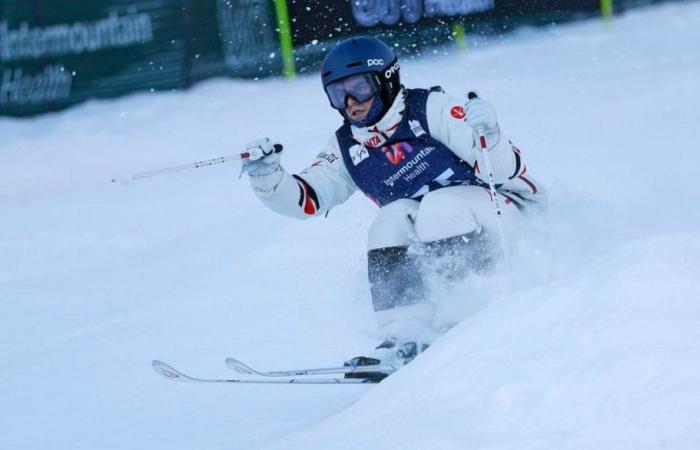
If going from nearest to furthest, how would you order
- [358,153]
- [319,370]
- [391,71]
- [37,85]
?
[319,370] → [391,71] → [358,153] → [37,85]

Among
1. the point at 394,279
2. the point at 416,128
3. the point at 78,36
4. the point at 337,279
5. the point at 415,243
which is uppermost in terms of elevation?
the point at 78,36

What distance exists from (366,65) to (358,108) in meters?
0.19

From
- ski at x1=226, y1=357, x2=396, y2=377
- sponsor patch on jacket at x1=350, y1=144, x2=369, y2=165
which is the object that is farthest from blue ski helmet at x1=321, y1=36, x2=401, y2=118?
ski at x1=226, y1=357, x2=396, y2=377

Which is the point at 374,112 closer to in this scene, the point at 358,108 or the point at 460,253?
the point at 358,108

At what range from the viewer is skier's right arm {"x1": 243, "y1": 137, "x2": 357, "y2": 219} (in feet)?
16.5

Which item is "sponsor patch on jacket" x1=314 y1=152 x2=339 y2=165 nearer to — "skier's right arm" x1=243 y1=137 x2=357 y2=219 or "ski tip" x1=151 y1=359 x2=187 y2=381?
"skier's right arm" x1=243 y1=137 x2=357 y2=219

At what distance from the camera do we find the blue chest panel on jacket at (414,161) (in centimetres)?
500

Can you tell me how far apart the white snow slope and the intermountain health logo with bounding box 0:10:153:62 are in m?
0.57

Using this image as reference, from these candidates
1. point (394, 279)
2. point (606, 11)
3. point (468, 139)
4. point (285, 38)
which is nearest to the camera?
point (394, 279)

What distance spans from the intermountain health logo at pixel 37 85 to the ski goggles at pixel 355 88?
6880mm

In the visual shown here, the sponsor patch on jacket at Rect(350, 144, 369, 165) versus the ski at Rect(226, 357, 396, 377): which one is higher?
the sponsor patch on jacket at Rect(350, 144, 369, 165)

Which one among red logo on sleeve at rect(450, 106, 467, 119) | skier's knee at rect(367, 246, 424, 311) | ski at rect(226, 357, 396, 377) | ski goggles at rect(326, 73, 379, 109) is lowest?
ski at rect(226, 357, 396, 377)

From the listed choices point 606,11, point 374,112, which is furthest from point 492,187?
point 606,11

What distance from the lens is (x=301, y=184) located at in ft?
17.2
